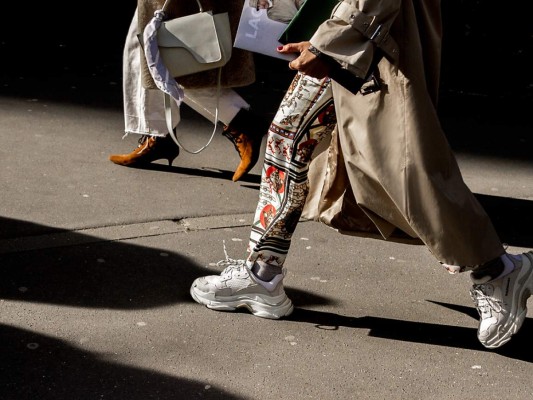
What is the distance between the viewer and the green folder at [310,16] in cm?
351

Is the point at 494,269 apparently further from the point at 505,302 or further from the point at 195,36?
the point at 195,36

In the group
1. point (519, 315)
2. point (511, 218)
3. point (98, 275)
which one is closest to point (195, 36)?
→ point (98, 275)

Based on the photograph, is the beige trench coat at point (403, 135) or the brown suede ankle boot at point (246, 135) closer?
the beige trench coat at point (403, 135)

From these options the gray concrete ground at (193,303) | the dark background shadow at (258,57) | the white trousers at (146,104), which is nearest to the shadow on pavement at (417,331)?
the gray concrete ground at (193,303)

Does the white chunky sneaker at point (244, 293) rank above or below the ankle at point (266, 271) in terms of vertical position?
below

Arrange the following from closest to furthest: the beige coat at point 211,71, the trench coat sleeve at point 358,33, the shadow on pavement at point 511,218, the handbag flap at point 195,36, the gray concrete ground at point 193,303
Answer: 1. the trench coat sleeve at point 358,33
2. the gray concrete ground at point 193,303
3. the handbag flap at point 195,36
4. the beige coat at point 211,71
5. the shadow on pavement at point 511,218

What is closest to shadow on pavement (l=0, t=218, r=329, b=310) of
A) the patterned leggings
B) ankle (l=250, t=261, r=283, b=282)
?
ankle (l=250, t=261, r=283, b=282)

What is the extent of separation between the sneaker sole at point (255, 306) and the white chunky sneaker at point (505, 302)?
27.9 inches

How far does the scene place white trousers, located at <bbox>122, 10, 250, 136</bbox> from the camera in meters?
5.33

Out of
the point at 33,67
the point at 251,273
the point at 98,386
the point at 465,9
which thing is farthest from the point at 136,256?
the point at 465,9

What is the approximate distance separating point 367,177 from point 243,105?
186cm

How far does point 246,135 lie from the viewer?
17.6 feet

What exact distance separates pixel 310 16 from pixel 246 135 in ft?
6.21

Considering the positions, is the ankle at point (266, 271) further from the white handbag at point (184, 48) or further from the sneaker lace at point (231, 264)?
the white handbag at point (184, 48)
